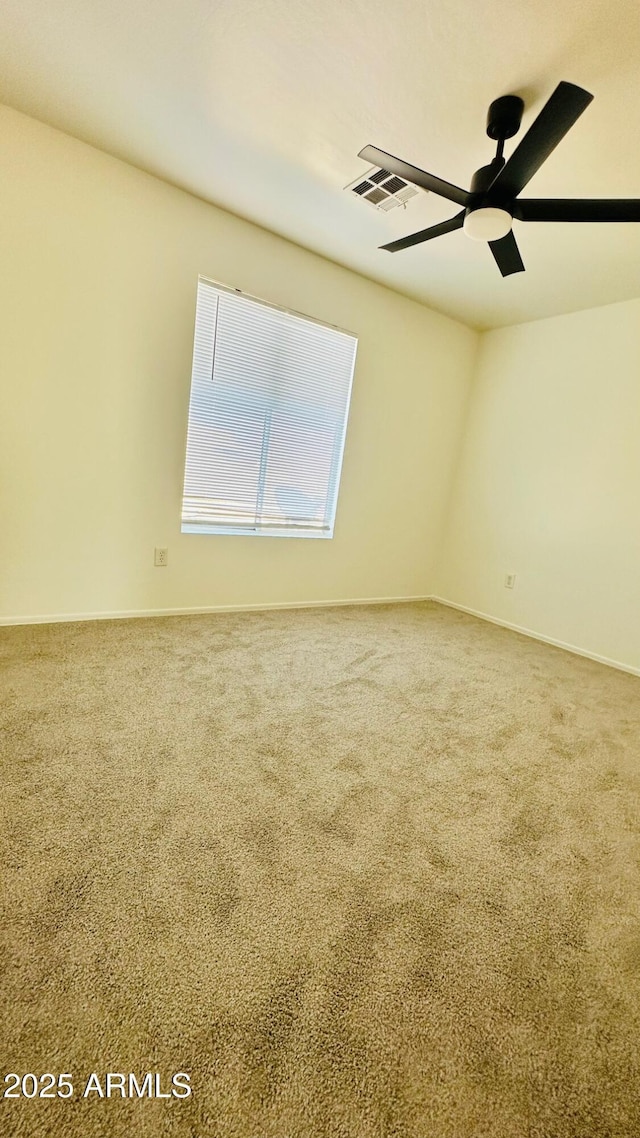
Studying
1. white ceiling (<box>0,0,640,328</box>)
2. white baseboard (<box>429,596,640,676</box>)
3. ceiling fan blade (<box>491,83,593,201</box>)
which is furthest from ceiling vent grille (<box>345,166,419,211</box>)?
white baseboard (<box>429,596,640,676</box>)

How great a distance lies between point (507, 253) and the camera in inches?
80.0

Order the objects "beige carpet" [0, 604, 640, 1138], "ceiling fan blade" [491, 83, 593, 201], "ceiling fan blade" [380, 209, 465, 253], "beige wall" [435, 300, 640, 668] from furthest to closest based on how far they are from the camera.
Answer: "beige wall" [435, 300, 640, 668] < "ceiling fan blade" [380, 209, 465, 253] < "ceiling fan blade" [491, 83, 593, 201] < "beige carpet" [0, 604, 640, 1138]

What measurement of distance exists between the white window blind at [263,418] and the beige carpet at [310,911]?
1.41 m

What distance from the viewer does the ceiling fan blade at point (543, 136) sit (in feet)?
4.09

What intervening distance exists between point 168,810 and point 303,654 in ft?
4.47

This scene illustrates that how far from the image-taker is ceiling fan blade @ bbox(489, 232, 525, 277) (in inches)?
75.7

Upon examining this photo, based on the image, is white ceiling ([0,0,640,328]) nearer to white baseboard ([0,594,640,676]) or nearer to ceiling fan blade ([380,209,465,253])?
ceiling fan blade ([380,209,465,253])

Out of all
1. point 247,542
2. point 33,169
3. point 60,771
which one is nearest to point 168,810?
point 60,771

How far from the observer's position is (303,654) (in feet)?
8.55

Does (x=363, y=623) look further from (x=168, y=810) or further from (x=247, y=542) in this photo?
(x=168, y=810)

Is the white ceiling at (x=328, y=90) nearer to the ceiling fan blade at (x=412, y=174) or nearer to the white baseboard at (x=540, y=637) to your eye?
the ceiling fan blade at (x=412, y=174)

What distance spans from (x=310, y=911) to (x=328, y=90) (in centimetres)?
281

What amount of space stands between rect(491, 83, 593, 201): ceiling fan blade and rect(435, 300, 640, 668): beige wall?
208 centimetres

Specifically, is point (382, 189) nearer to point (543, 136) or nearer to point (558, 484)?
point (543, 136)
